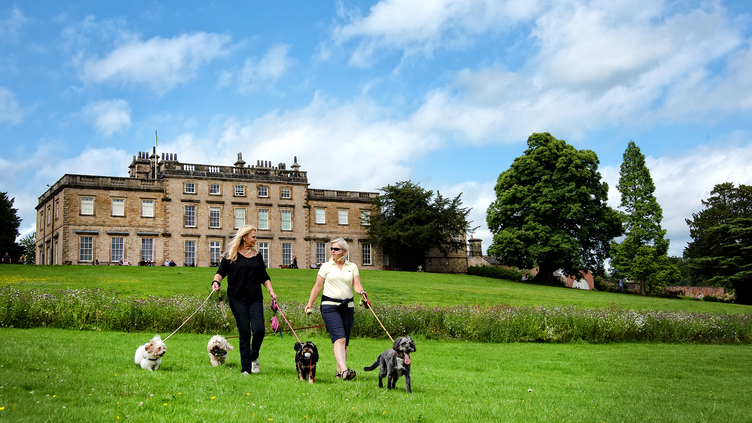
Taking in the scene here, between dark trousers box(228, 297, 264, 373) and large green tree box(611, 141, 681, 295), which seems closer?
dark trousers box(228, 297, 264, 373)

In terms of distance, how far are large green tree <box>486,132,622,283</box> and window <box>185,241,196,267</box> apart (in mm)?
26368

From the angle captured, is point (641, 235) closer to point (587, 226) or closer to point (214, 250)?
point (587, 226)

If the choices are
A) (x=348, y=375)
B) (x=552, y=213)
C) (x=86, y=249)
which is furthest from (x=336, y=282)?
(x=86, y=249)

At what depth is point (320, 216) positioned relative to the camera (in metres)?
57.8

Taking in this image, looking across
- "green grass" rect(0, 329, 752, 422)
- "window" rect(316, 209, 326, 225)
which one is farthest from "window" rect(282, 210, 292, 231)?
"green grass" rect(0, 329, 752, 422)

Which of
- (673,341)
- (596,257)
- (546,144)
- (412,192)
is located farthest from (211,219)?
(673,341)

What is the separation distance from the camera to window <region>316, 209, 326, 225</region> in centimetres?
5768

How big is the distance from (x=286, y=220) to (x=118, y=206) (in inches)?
584

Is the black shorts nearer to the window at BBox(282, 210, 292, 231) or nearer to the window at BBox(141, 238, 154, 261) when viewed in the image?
the window at BBox(141, 238, 154, 261)

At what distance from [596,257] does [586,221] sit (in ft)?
11.4

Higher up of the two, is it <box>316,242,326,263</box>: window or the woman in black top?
<box>316,242,326,263</box>: window

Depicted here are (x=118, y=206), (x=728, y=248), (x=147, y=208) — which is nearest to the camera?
(x=728, y=248)

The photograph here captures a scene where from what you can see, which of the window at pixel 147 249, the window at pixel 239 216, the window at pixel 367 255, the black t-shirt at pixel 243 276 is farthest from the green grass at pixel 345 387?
the window at pixel 367 255

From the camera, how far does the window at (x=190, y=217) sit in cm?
5244
